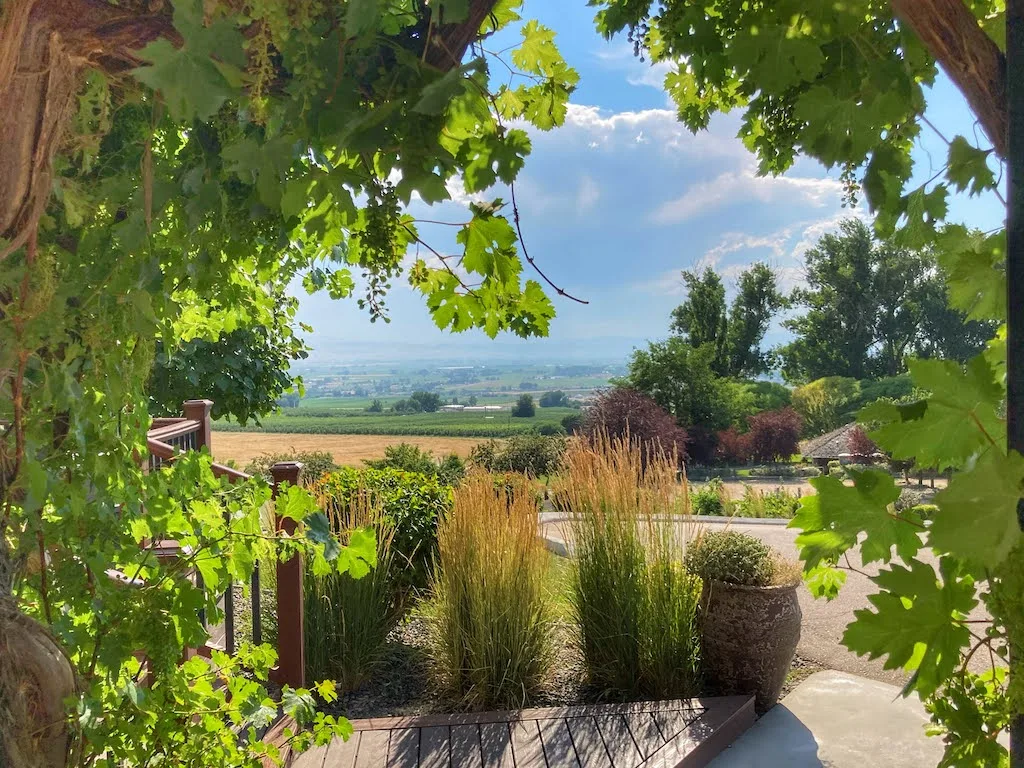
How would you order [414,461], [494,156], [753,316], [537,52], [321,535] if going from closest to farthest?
[494,156], [537,52], [321,535], [414,461], [753,316]

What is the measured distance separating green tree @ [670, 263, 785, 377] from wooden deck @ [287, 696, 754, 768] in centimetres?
2106

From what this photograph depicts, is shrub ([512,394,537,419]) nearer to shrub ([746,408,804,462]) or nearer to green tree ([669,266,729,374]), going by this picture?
green tree ([669,266,729,374])

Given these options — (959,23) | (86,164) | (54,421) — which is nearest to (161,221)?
(86,164)

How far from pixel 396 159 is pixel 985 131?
724mm

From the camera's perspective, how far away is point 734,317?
2533 centimetres

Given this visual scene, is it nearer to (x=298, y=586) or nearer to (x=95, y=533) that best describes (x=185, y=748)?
(x=95, y=533)

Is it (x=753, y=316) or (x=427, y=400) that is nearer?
(x=753, y=316)

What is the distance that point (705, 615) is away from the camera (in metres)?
3.32

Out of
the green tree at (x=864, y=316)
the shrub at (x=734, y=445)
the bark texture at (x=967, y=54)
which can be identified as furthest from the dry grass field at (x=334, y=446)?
the green tree at (x=864, y=316)

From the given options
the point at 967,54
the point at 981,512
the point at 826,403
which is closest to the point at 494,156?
the point at 967,54

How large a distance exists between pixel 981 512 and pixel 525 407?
28.8 metres

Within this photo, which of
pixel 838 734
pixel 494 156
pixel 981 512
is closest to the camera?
pixel 981 512

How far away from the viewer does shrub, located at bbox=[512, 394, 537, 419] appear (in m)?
28.3

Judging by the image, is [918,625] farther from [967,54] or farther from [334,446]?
[334,446]
